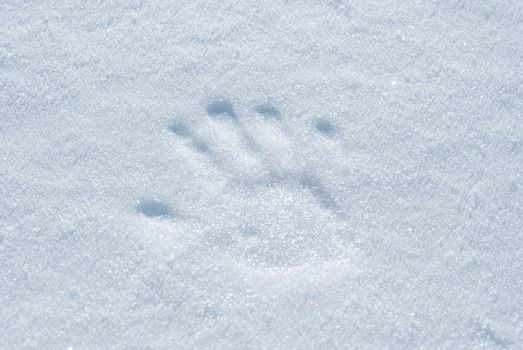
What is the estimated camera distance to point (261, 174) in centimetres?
161

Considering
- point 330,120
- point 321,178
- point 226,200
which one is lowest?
point 226,200

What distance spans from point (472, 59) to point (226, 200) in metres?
0.78

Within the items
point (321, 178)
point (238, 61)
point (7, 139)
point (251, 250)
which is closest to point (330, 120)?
point (321, 178)

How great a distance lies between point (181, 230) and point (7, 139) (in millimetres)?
539

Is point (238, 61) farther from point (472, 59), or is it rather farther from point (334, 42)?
point (472, 59)

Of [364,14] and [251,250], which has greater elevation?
[364,14]

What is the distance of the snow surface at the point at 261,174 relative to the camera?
5.14 ft

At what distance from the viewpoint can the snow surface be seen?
1.57 meters

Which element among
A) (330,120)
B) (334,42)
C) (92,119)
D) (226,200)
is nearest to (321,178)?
(330,120)

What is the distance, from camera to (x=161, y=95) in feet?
5.34

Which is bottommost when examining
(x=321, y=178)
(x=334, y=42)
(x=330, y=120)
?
(x=321, y=178)

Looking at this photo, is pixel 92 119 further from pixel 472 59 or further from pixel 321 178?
pixel 472 59

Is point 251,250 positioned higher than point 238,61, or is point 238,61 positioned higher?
point 238,61

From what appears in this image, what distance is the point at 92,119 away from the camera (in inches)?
63.9
